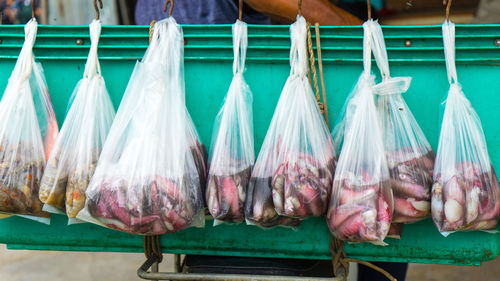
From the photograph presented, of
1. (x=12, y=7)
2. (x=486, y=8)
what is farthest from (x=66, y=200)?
(x=486, y=8)

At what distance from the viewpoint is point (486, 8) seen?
3443 mm

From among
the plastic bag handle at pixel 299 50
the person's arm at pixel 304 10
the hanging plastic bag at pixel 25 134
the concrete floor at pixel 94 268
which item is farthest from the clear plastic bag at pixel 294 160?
the concrete floor at pixel 94 268

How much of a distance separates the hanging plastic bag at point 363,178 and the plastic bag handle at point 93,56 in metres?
0.67

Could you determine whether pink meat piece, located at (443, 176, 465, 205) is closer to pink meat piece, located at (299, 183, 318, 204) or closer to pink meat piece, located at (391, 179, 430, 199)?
pink meat piece, located at (391, 179, 430, 199)

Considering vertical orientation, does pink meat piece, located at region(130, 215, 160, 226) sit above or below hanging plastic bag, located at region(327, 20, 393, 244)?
below

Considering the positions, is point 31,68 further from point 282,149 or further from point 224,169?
point 282,149

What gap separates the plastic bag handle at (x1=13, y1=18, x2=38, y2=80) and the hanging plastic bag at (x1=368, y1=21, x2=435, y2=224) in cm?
90

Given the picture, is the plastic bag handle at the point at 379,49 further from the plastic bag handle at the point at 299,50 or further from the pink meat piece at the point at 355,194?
the pink meat piece at the point at 355,194

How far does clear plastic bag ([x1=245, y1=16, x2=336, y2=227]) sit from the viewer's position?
1136 mm

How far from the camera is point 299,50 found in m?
1.23

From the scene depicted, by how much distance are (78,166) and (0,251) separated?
303cm

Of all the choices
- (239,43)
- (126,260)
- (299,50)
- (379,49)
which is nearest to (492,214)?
(379,49)

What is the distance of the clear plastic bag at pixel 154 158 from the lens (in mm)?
1119

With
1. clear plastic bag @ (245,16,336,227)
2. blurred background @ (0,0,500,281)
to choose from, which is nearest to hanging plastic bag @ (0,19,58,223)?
clear plastic bag @ (245,16,336,227)
